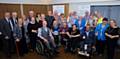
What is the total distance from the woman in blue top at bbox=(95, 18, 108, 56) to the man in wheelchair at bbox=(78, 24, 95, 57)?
124 millimetres

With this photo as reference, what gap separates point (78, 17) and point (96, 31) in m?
0.68

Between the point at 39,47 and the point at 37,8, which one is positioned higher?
the point at 37,8

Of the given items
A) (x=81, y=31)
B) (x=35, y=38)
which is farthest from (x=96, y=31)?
(x=35, y=38)

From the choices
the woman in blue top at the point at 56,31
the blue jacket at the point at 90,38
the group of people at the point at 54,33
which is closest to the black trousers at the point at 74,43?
the group of people at the point at 54,33

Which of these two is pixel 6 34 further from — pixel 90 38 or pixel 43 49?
pixel 90 38

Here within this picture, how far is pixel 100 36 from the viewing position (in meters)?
4.51

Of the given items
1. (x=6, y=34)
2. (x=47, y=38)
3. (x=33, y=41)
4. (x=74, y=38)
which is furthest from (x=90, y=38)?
(x=6, y=34)

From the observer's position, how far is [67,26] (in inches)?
194

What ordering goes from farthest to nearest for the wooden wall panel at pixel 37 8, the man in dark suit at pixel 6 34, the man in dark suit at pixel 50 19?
1. the wooden wall panel at pixel 37 8
2. the man in dark suit at pixel 50 19
3. the man in dark suit at pixel 6 34

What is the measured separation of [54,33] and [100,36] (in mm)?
1178

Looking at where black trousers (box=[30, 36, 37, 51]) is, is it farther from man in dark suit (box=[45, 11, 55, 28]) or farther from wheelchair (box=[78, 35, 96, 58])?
wheelchair (box=[78, 35, 96, 58])

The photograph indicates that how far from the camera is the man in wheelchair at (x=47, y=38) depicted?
4.51m

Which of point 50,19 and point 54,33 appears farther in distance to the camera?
point 50,19

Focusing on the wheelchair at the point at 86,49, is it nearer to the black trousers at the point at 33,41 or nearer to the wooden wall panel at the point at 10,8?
the black trousers at the point at 33,41
